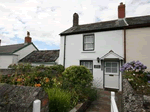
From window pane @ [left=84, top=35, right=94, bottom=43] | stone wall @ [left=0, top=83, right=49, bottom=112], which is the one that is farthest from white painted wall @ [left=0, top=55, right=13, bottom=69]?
stone wall @ [left=0, top=83, right=49, bottom=112]

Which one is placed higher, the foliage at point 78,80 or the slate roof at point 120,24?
the slate roof at point 120,24

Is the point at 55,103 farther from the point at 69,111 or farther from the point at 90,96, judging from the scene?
the point at 90,96

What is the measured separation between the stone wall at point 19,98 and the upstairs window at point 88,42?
7071 millimetres

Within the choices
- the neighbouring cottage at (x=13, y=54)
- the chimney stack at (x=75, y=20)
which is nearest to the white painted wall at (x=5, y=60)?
the neighbouring cottage at (x=13, y=54)

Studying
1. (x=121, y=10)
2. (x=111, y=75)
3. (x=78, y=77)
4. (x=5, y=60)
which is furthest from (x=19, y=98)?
(x=5, y=60)

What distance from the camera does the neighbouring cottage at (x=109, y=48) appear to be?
673 centimetres

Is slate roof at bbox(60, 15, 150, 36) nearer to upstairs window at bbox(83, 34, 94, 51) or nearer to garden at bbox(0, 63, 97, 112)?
upstairs window at bbox(83, 34, 94, 51)

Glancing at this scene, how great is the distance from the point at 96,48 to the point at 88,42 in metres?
1.06

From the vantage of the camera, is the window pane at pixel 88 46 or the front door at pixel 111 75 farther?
the window pane at pixel 88 46

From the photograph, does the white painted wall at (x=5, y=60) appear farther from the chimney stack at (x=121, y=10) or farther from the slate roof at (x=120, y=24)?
the chimney stack at (x=121, y=10)

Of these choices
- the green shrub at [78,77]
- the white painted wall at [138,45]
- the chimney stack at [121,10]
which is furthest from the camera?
the chimney stack at [121,10]

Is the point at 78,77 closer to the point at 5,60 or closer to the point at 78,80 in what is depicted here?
the point at 78,80

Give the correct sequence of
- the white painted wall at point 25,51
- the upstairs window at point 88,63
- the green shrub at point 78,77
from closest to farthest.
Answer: the green shrub at point 78,77 → the upstairs window at point 88,63 → the white painted wall at point 25,51

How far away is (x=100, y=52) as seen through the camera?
306 inches
